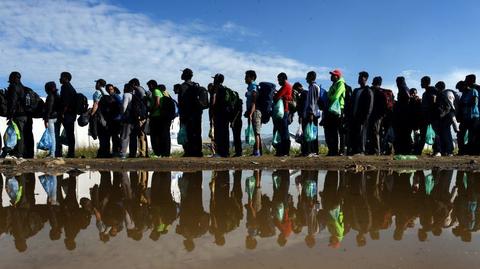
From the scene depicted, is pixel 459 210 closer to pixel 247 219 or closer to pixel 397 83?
pixel 247 219

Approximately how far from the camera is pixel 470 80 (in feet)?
36.5

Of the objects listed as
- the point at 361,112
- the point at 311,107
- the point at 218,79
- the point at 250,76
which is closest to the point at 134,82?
the point at 218,79

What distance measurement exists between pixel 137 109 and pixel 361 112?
4902 mm

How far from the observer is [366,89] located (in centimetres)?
1059

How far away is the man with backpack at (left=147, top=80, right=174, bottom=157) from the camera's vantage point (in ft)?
36.2

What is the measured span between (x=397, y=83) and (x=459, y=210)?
24.9 feet

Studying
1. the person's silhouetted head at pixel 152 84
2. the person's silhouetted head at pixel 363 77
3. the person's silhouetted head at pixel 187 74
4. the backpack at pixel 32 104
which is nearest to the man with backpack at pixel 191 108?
the person's silhouetted head at pixel 187 74

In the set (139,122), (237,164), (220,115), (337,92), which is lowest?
(237,164)

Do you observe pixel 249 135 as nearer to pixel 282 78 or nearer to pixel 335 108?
pixel 282 78

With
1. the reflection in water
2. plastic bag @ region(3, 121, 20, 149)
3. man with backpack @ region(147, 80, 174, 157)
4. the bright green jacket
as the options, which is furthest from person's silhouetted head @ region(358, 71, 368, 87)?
plastic bag @ region(3, 121, 20, 149)

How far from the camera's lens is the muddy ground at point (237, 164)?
8859mm

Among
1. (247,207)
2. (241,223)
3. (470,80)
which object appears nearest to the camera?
(241,223)

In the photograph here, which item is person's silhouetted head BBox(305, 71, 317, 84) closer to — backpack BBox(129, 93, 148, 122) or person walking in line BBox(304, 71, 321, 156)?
person walking in line BBox(304, 71, 321, 156)

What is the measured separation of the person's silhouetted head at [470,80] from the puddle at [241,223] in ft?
15.2
